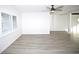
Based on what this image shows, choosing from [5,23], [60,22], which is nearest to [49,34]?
[60,22]

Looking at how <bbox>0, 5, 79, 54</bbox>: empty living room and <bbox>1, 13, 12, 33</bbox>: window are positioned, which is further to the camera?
<bbox>1, 13, 12, 33</bbox>: window

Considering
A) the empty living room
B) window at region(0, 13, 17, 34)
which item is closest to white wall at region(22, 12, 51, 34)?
the empty living room

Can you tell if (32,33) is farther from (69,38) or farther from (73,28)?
(73,28)

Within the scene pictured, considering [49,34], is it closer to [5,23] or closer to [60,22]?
[60,22]

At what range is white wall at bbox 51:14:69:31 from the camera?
388 centimetres

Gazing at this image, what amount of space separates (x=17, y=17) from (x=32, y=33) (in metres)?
1.24

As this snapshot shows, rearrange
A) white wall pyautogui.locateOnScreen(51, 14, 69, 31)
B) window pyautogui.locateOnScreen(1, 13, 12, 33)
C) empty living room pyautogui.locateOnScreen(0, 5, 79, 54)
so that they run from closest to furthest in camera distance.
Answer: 1. empty living room pyautogui.locateOnScreen(0, 5, 79, 54)
2. window pyautogui.locateOnScreen(1, 13, 12, 33)
3. white wall pyautogui.locateOnScreen(51, 14, 69, 31)

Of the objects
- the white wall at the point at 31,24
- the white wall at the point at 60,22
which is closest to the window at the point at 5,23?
the white wall at the point at 31,24

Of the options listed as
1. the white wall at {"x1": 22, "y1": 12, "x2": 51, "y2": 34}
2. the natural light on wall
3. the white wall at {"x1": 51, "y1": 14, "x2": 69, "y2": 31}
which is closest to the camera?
the natural light on wall

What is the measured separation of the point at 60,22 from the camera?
3.92 m

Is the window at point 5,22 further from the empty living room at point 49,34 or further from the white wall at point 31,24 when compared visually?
the white wall at point 31,24

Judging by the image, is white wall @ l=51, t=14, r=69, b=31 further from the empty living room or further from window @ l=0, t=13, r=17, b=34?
window @ l=0, t=13, r=17, b=34
